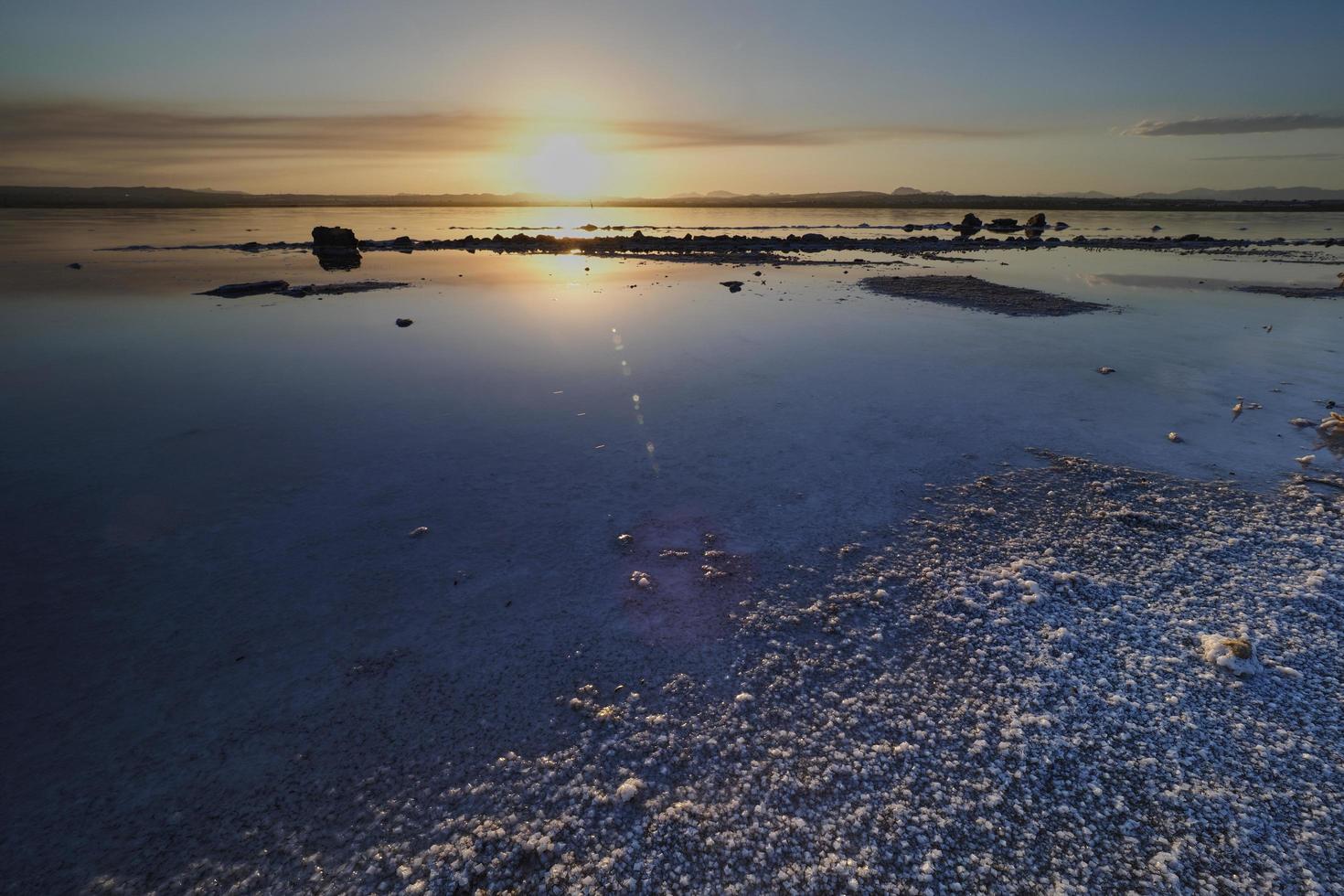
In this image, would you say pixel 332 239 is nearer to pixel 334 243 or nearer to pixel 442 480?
pixel 334 243

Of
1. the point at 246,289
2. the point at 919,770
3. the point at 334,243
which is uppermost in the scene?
the point at 334,243

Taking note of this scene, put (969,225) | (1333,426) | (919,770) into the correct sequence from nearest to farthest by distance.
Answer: (919,770), (1333,426), (969,225)

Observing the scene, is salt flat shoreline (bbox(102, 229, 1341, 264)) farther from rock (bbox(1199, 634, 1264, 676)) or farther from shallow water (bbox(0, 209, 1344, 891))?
rock (bbox(1199, 634, 1264, 676))

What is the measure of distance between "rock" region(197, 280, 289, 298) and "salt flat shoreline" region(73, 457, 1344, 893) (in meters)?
26.9

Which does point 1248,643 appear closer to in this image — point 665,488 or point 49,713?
point 665,488

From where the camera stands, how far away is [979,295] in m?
24.4

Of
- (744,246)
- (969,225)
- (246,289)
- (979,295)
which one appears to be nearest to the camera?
(979,295)

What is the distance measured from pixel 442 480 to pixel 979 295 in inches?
932

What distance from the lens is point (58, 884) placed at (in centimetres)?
338

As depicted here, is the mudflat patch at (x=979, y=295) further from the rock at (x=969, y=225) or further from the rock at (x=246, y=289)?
the rock at (x=969, y=225)

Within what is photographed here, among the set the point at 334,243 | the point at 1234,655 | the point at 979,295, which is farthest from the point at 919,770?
the point at 334,243

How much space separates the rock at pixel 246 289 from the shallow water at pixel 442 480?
15.3 ft

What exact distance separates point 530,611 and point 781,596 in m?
2.44

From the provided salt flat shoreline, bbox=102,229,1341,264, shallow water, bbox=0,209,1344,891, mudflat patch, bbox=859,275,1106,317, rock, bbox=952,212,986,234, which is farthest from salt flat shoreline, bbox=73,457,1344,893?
rock, bbox=952,212,986,234
